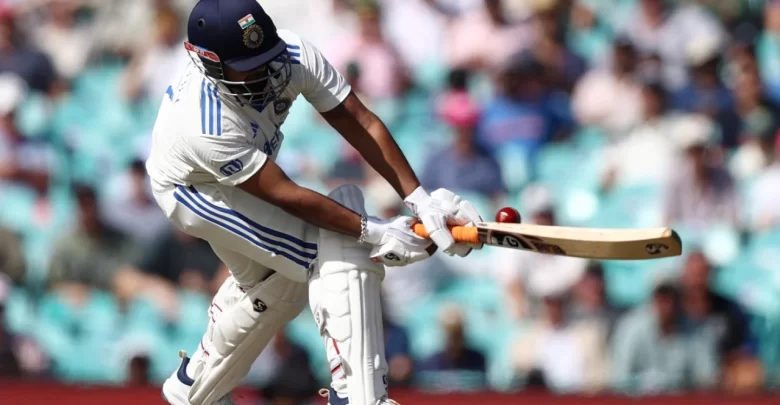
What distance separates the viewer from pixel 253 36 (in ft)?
13.9

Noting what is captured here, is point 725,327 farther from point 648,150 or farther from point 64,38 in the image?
point 64,38

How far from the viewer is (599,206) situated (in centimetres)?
748

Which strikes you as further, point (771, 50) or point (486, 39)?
point (486, 39)

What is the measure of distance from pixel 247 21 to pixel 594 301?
3508mm

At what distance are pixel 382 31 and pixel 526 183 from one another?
145 cm

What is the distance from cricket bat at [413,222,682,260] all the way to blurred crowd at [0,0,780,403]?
8.44 feet

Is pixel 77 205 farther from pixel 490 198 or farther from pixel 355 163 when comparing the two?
pixel 490 198

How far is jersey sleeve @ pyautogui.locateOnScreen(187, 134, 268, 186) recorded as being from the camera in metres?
4.30

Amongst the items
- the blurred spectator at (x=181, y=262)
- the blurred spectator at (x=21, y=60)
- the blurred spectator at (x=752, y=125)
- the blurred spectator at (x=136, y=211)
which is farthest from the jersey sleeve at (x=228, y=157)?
the blurred spectator at (x=21, y=60)

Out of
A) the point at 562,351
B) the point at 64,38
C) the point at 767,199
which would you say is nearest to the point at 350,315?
the point at 562,351

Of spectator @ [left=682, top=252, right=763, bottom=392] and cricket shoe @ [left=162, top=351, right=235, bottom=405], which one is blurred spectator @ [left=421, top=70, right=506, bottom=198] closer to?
spectator @ [left=682, top=252, right=763, bottom=392]

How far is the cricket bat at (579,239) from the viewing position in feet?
13.4

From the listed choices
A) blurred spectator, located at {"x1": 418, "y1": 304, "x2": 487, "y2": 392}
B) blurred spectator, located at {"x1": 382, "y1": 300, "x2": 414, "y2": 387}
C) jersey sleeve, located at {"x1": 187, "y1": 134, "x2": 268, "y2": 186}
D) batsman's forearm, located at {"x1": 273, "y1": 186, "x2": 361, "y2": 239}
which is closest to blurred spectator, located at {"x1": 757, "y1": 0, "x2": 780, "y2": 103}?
blurred spectator, located at {"x1": 418, "y1": 304, "x2": 487, "y2": 392}

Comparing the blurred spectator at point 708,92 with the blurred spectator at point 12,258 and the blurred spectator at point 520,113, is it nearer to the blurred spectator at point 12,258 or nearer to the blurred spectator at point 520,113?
the blurred spectator at point 520,113
